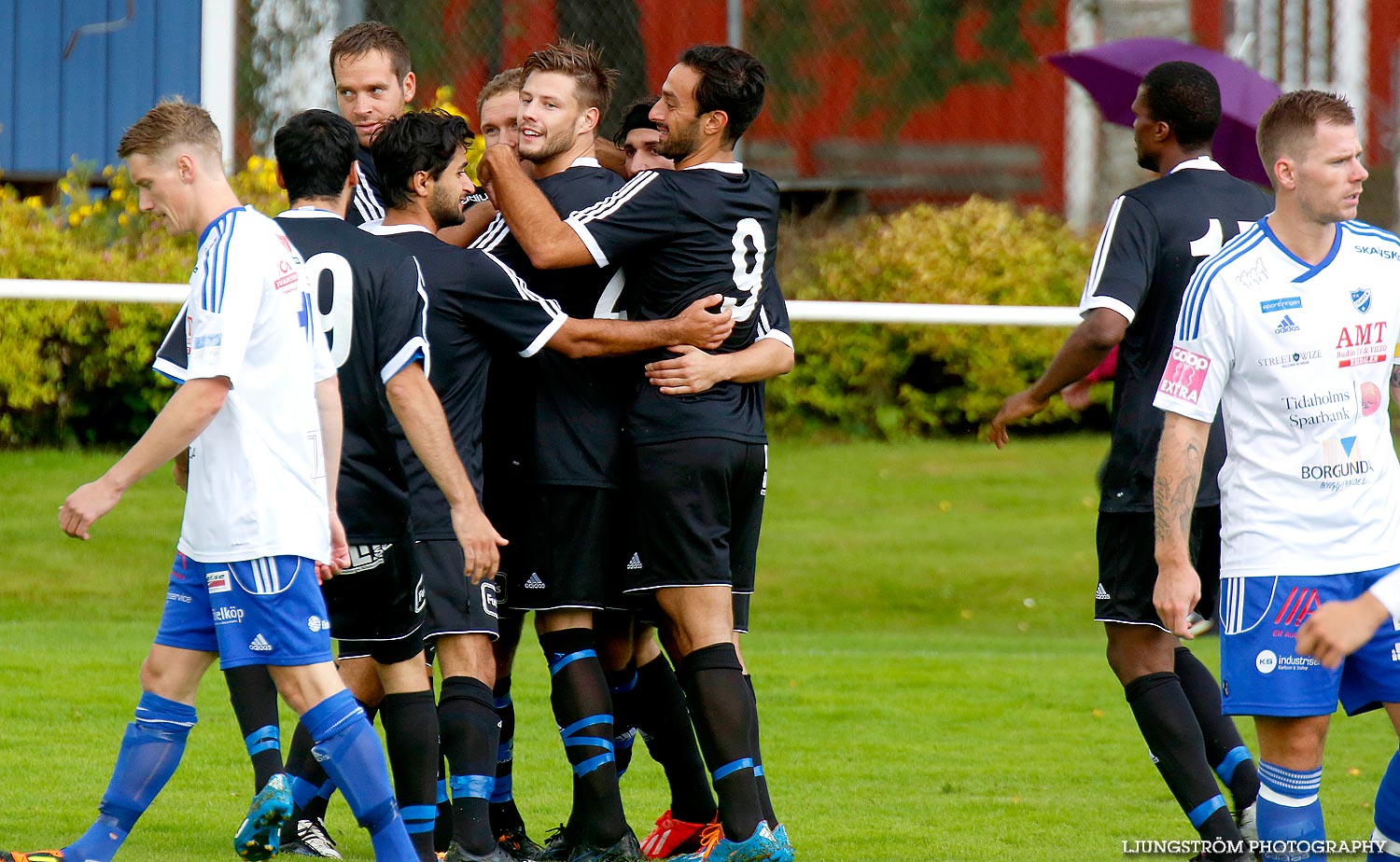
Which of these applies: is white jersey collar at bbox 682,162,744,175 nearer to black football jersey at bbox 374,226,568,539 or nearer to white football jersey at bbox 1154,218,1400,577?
black football jersey at bbox 374,226,568,539

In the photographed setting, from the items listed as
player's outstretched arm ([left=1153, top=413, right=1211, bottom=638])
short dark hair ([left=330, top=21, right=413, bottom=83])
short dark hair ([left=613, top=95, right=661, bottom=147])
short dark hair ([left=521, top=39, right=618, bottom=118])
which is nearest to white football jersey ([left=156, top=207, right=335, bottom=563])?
short dark hair ([left=521, top=39, right=618, bottom=118])

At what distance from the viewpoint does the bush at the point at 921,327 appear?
14.4 meters

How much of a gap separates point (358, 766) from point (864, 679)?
15.0ft

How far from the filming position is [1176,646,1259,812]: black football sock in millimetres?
5457

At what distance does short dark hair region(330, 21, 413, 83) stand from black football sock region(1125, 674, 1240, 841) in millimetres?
3260

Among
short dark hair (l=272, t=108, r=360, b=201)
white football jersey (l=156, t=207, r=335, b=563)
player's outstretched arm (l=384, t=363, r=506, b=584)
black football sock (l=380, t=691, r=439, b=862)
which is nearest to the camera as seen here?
white football jersey (l=156, t=207, r=335, b=563)

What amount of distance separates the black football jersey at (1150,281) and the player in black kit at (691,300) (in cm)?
110

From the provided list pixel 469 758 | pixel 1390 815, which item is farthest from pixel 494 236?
pixel 1390 815

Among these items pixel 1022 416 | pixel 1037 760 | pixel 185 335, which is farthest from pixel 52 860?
pixel 1037 760

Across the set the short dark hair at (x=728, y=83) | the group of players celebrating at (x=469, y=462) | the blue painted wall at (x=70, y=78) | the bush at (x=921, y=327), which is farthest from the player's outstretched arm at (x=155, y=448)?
the bush at (x=921, y=327)

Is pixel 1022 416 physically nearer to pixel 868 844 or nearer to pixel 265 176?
pixel 868 844

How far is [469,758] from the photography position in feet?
16.1

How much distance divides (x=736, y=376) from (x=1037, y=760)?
272cm

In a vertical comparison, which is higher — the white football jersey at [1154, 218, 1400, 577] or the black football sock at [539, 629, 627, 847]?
the white football jersey at [1154, 218, 1400, 577]
